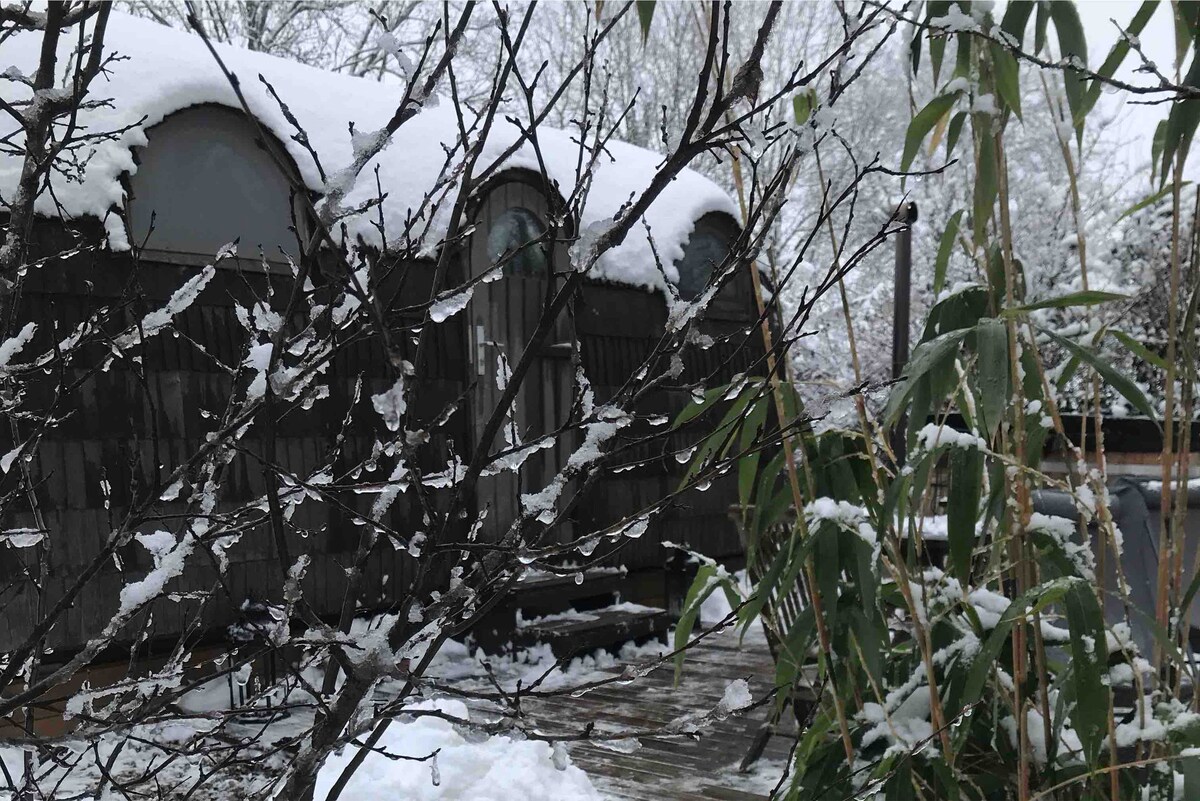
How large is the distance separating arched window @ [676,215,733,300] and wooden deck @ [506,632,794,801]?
273 cm

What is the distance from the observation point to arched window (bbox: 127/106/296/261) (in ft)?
17.3

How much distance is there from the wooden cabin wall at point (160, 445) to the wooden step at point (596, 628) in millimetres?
1147

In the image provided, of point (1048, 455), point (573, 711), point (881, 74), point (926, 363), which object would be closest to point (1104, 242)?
point (881, 74)

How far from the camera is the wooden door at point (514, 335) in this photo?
22.1 ft

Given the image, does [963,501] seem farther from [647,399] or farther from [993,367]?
[647,399]

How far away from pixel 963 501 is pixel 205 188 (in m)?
4.55

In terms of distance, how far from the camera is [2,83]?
477 cm

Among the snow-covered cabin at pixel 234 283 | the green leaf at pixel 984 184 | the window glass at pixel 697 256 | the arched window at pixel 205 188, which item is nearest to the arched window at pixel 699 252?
the window glass at pixel 697 256

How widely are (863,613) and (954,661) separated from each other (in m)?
0.19

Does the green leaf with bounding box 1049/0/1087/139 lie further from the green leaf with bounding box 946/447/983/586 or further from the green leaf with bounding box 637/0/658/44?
the green leaf with bounding box 637/0/658/44

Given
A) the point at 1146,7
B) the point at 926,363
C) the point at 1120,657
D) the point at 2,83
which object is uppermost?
the point at 2,83

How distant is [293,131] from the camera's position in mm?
5645

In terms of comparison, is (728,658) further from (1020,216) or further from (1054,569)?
(1020,216)

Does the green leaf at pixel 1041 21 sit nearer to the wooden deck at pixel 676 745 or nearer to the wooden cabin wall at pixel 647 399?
the wooden deck at pixel 676 745
